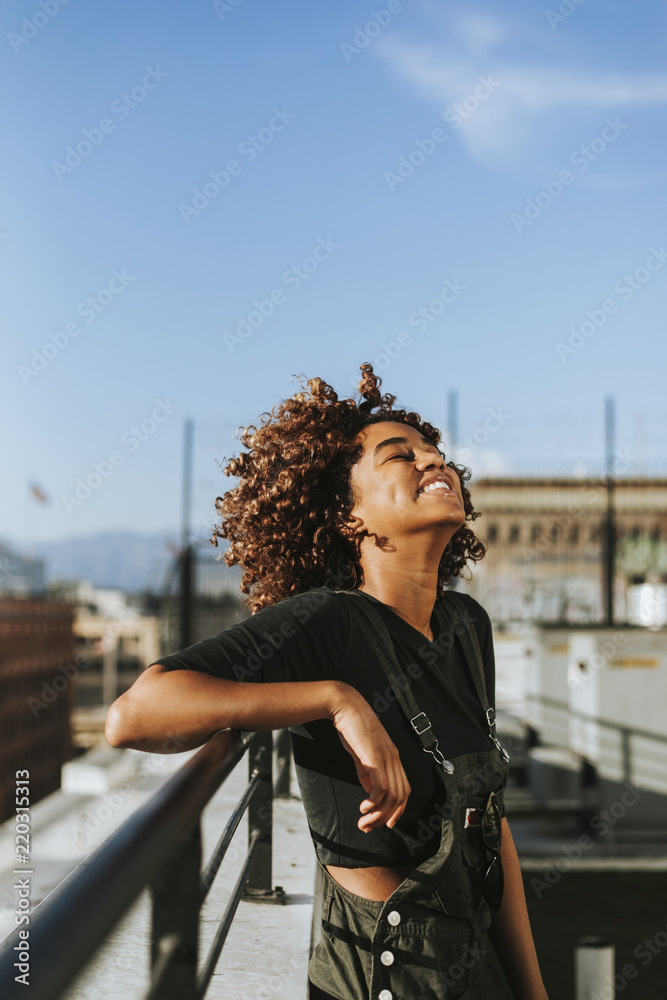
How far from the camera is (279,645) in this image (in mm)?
1497

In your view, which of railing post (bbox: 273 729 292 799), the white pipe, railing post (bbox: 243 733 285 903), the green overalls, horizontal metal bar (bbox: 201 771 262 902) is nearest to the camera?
horizontal metal bar (bbox: 201 771 262 902)

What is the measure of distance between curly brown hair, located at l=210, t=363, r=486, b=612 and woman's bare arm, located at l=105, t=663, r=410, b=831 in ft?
1.65

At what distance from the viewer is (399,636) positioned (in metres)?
1.70

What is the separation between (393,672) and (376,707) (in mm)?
69

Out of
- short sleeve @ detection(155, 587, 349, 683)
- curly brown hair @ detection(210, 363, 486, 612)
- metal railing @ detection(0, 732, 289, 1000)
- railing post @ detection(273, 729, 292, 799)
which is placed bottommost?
railing post @ detection(273, 729, 292, 799)

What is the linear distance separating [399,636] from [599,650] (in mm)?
6770

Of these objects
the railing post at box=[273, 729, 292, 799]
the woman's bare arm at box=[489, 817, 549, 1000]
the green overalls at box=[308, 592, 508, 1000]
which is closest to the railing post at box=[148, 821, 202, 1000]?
the green overalls at box=[308, 592, 508, 1000]

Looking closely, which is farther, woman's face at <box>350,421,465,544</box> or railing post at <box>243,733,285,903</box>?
railing post at <box>243,733,285,903</box>

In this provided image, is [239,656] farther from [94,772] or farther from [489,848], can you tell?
[94,772]

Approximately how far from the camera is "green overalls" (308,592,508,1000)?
4.91 ft

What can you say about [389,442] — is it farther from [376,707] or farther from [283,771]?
[283,771]

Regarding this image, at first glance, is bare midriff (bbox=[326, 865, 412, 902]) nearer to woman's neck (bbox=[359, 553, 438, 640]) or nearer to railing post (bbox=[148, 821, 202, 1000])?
woman's neck (bbox=[359, 553, 438, 640])

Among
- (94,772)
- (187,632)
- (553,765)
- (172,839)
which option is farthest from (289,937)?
(94,772)

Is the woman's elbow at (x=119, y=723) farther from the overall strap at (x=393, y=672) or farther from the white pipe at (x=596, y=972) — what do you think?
the white pipe at (x=596, y=972)
